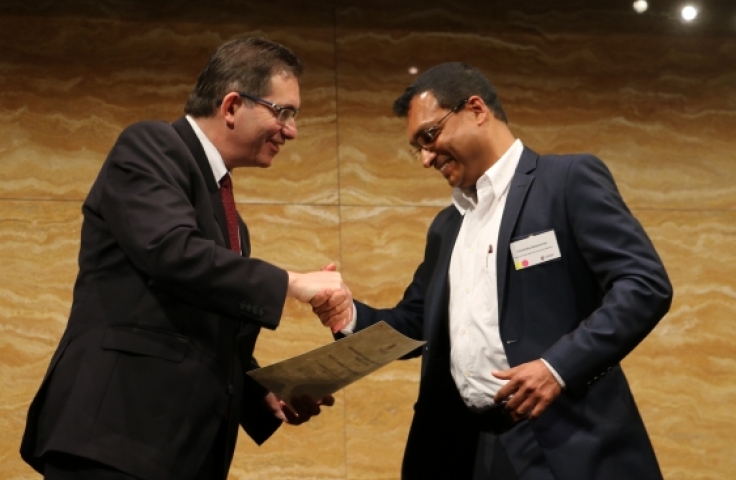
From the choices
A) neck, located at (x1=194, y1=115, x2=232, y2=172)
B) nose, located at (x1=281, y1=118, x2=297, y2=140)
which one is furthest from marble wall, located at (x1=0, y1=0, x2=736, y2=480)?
neck, located at (x1=194, y1=115, x2=232, y2=172)

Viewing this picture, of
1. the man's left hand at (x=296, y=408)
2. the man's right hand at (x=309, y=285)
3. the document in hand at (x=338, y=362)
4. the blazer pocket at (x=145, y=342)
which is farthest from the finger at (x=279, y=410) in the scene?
the blazer pocket at (x=145, y=342)

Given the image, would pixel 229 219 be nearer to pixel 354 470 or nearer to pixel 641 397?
pixel 354 470

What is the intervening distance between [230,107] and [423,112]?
25.6 inches

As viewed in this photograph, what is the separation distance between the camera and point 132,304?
197 centimetres

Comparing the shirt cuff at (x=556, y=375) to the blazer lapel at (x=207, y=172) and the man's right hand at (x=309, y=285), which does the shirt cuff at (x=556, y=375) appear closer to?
the man's right hand at (x=309, y=285)

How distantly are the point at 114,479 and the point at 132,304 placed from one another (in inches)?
14.3

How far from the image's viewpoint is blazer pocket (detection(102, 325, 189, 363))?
6.32 feet

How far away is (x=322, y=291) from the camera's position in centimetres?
214

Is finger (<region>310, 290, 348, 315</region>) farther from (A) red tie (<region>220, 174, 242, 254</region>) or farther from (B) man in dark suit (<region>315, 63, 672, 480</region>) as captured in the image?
(A) red tie (<region>220, 174, 242, 254</region>)

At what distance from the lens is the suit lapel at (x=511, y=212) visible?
2385mm

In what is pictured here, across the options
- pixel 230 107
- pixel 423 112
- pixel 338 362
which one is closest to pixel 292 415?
pixel 338 362

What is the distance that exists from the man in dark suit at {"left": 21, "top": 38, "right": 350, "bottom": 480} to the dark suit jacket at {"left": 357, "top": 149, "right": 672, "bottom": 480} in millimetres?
495

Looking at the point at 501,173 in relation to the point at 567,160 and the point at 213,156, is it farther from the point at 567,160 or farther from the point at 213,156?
the point at 213,156

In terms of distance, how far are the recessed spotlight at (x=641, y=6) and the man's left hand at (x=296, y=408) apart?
109 inches
